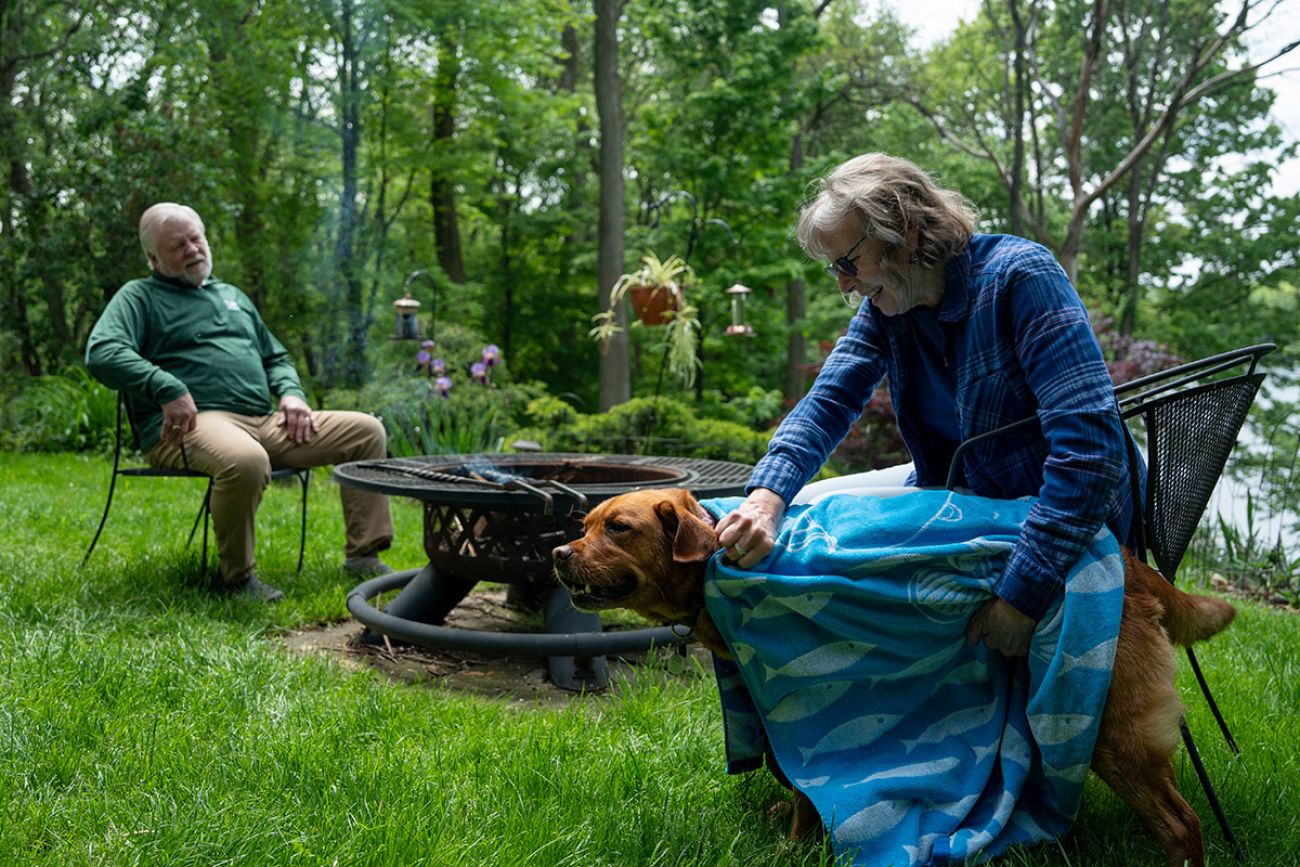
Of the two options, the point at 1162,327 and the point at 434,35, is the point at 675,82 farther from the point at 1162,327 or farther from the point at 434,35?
the point at 1162,327

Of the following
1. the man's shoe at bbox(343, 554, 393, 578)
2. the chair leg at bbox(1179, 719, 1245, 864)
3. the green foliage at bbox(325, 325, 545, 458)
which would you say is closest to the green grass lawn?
the chair leg at bbox(1179, 719, 1245, 864)

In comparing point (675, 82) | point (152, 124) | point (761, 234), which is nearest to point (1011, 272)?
point (152, 124)

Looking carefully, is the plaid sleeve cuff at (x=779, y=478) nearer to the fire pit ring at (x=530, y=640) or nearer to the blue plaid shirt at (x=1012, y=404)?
the blue plaid shirt at (x=1012, y=404)

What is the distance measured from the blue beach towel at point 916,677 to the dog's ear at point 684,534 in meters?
0.04

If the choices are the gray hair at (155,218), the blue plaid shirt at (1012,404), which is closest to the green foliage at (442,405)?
the gray hair at (155,218)

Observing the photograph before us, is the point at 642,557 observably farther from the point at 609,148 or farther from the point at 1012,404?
the point at 609,148

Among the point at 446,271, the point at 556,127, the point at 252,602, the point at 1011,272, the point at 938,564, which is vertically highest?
the point at 556,127

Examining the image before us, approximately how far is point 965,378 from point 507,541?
184 cm

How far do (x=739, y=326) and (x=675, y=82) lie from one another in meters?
6.11

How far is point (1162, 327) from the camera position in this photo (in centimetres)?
1777

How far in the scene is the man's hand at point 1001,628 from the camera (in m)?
1.70

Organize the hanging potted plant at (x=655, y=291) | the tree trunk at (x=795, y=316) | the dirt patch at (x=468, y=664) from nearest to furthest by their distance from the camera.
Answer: the dirt patch at (x=468, y=664), the hanging potted plant at (x=655, y=291), the tree trunk at (x=795, y=316)

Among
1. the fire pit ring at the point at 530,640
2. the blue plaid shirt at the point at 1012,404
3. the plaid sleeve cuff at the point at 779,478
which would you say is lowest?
the fire pit ring at the point at 530,640

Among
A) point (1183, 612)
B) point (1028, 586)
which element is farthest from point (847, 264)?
point (1183, 612)
